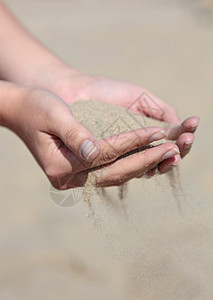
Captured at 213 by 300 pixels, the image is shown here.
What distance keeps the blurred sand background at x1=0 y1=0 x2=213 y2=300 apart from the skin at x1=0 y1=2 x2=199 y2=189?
0.50 feet

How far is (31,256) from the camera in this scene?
1.74 metres

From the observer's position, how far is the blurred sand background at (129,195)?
1128 mm

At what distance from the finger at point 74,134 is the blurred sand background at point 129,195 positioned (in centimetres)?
27

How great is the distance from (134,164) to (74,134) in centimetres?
18

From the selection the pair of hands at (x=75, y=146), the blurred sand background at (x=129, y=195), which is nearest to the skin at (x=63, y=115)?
the pair of hands at (x=75, y=146)

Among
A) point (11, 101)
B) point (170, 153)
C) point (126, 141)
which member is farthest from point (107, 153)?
point (11, 101)

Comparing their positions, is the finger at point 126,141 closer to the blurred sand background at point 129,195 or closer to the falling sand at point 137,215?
the falling sand at point 137,215

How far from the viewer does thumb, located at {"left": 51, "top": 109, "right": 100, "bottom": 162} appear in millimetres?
963

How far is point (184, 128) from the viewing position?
1.26m

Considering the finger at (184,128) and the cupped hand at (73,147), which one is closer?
the cupped hand at (73,147)

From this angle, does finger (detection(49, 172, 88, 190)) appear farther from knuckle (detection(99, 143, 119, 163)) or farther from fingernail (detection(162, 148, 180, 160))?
fingernail (detection(162, 148, 180, 160))

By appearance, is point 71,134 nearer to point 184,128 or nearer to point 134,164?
point 134,164

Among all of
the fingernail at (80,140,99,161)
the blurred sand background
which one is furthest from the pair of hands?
the blurred sand background

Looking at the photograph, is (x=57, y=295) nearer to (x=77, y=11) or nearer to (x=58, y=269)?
(x=58, y=269)
